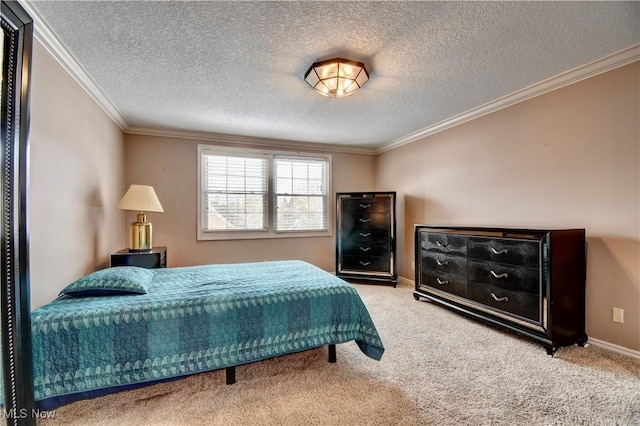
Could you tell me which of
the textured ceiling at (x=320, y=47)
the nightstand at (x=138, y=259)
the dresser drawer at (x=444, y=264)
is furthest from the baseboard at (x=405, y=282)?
the nightstand at (x=138, y=259)

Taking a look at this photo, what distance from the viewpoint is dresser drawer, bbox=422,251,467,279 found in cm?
299

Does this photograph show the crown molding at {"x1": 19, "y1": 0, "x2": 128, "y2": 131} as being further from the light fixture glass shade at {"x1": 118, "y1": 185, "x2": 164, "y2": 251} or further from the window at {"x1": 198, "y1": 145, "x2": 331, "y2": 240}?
the window at {"x1": 198, "y1": 145, "x2": 331, "y2": 240}

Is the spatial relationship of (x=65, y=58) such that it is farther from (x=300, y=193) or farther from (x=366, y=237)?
(x=366, y=237)

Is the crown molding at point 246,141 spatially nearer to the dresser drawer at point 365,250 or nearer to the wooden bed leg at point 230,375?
the dresser drawer at point 365,250

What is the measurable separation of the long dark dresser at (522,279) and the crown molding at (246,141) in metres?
2.54

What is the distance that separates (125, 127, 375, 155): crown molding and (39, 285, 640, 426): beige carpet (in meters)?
3.33

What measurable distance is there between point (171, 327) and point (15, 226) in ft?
3.00

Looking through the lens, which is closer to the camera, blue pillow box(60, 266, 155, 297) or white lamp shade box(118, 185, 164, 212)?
blue pillow box(60, 266, 155, 297)

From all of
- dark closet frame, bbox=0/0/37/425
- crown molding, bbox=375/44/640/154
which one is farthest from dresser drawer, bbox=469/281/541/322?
dark closet frame, bbox=0/0/37/425

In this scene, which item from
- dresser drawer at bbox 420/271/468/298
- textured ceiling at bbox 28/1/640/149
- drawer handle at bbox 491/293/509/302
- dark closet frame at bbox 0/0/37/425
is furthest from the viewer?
dresser drawer at bbox 420/271/468/298

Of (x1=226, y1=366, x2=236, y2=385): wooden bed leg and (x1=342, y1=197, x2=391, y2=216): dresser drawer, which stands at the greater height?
(x1=342, y1=197, x2=391, y2=216): dresser drawer

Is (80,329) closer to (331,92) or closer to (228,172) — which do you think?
(331,92)

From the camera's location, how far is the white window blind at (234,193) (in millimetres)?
4297

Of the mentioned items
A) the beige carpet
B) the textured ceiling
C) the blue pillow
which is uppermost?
the textured ceiling
